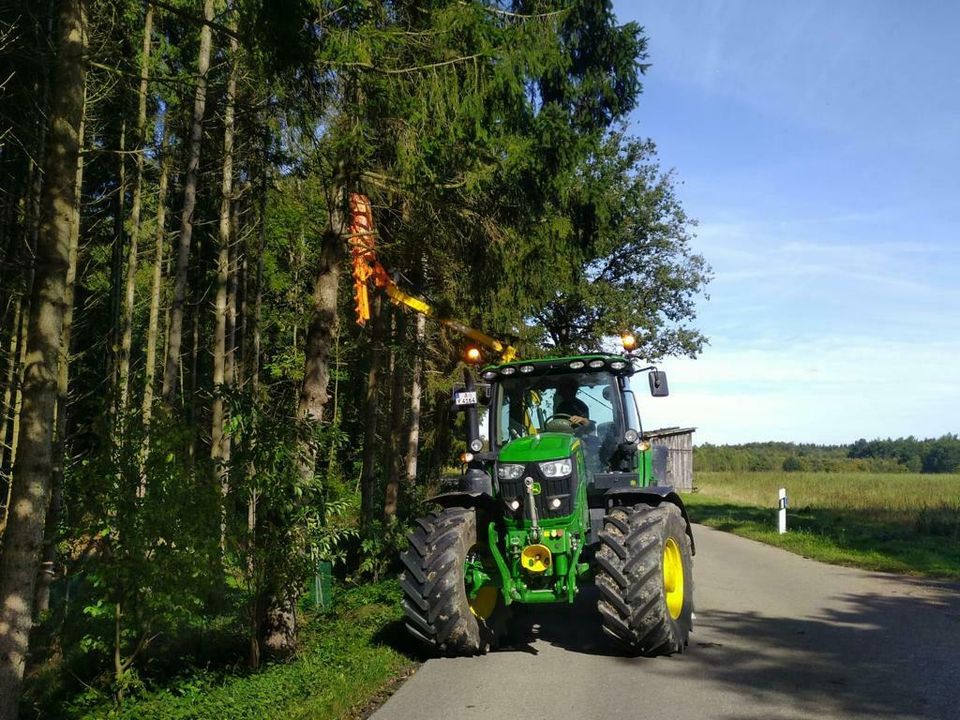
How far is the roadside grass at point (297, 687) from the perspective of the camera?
6.55 meters

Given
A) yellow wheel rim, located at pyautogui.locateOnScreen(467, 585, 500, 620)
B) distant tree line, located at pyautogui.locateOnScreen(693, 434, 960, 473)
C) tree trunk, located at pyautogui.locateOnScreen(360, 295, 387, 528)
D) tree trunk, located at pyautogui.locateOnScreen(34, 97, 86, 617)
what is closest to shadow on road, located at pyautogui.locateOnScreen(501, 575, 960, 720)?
yellow wheel rim, located at pyautogui.locateOnScreen(467, 585, 500, 620)

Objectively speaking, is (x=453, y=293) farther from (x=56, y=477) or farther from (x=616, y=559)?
(x=616, y=559)

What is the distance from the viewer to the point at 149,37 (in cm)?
1480

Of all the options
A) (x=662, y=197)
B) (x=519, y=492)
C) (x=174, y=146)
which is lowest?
(x=519, y=492)

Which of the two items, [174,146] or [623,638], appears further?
[174,146]

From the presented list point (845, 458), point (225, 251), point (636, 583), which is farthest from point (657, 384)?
point (845, 458)

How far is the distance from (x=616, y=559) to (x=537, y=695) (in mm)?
1467

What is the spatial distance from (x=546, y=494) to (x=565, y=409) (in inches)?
64.5

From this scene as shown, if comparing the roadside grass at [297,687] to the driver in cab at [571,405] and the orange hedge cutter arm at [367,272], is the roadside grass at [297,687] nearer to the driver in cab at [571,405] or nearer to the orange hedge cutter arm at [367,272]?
the driver in cab at [571,405]

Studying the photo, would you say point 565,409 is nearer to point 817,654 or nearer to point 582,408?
point 582,408

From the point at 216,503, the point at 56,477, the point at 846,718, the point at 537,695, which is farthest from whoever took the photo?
the point at 56,477

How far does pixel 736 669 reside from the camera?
7277mm

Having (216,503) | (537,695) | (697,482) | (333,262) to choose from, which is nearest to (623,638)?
(537,695)

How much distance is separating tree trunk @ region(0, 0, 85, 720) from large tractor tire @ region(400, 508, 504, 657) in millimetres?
3154
